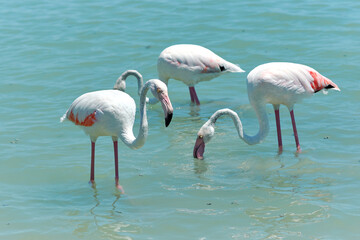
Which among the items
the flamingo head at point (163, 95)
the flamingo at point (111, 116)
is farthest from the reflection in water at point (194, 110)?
the flamingo head at point (163, 95)

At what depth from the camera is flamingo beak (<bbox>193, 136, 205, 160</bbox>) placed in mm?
7578

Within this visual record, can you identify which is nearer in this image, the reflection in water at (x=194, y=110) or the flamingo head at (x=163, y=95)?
the flamingo head at (x=163, y=95)

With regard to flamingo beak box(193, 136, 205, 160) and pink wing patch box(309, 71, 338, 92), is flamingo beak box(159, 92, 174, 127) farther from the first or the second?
pink wing patch box(309, 71, 338, 92)

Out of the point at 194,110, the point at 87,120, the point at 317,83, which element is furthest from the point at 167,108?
the point at 194,110

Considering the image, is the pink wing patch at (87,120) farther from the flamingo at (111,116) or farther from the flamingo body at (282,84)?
the flamingo body at (282,84)

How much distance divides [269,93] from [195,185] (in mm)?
1563

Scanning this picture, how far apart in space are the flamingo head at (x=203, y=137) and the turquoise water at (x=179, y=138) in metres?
0.14

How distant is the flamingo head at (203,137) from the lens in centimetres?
750

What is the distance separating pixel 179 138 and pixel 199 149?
3.73ft

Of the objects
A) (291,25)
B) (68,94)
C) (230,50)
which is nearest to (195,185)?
(68,94)

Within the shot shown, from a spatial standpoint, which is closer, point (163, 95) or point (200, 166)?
point (163, 95)

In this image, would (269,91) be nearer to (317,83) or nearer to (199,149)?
(317,83)

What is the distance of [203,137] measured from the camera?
7516mm

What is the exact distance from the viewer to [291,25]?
13.5 m
